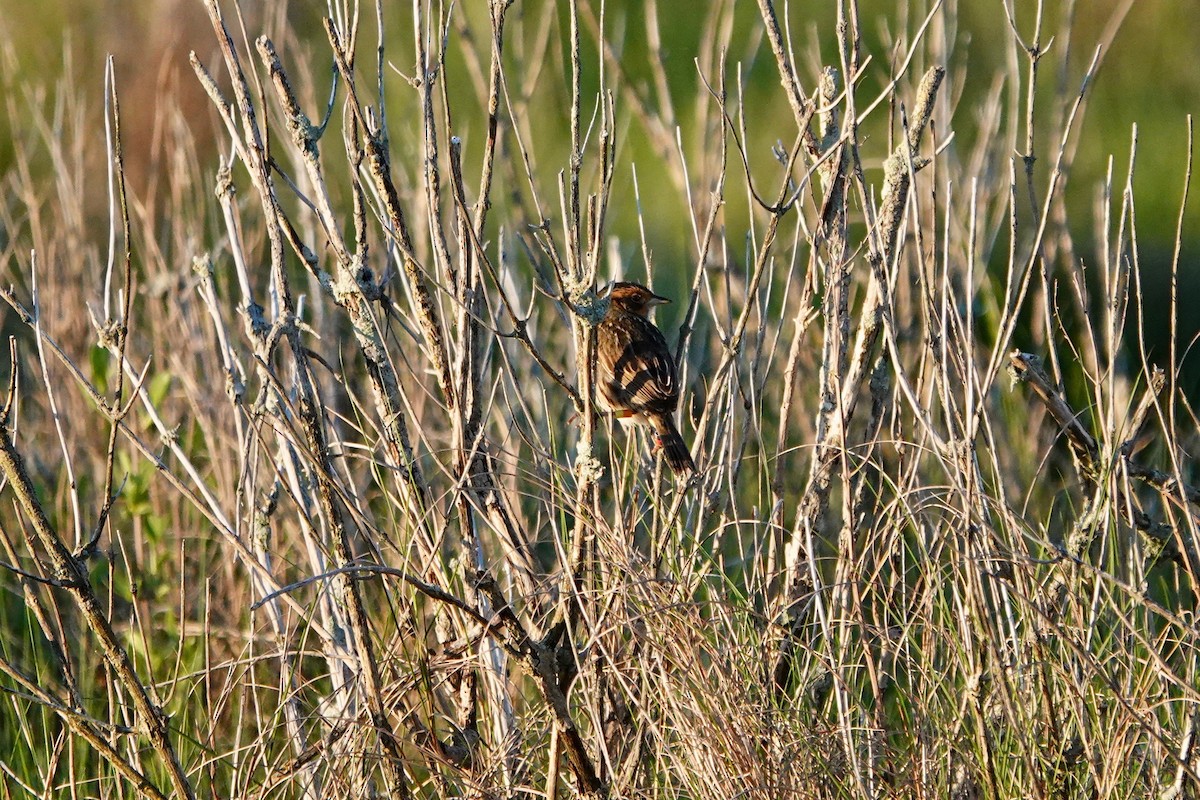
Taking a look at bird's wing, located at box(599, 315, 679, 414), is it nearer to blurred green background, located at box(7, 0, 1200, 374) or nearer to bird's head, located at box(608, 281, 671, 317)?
bird's head, located at box(608, 281, 671, 317)

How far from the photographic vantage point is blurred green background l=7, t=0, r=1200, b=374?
30.9 ft

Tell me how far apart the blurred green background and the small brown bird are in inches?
153

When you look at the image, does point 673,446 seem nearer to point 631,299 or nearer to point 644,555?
point 644,555

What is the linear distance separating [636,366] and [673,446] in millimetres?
1166

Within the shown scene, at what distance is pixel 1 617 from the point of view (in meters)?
4.49

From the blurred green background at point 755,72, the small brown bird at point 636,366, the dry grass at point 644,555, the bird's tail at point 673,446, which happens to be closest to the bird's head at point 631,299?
the small brown bird at point 636,366

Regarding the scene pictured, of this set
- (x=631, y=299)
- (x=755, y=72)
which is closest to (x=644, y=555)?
(x=631, y=299)

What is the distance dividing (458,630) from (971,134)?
24.5 feet

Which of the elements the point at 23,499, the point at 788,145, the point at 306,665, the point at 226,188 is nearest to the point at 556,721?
the point at 23,499

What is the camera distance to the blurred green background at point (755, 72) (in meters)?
9.42

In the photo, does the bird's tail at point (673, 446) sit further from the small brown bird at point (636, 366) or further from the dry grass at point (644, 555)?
the dry grass at point (644, 555)

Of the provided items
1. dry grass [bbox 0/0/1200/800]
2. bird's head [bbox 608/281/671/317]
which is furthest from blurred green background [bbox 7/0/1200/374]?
dry grass [bbox 0/0/1200/800]

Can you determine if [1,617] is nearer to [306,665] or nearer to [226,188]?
[306,665]

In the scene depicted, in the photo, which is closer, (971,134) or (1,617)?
(1,617)
